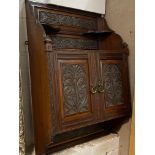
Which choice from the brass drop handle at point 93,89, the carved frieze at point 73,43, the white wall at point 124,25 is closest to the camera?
the brass drop handle at point 93,89

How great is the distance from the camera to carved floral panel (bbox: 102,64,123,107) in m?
1.70

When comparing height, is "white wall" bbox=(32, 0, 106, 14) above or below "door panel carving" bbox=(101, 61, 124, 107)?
above

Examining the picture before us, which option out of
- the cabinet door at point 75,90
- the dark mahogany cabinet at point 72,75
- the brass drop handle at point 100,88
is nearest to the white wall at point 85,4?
the dark mahogany cabinet at point 72,75

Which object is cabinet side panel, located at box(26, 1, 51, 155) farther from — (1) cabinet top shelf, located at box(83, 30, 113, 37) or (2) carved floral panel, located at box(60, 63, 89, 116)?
(1) cabinet top shelf, located at box(83, 30, 113, 37)

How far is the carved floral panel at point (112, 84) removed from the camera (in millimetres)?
1700

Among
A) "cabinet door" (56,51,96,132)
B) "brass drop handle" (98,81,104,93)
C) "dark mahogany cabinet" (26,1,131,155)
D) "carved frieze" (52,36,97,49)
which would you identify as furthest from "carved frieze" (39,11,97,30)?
"brass drop handle" (98,81,104,93)

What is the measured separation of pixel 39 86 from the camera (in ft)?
4.70

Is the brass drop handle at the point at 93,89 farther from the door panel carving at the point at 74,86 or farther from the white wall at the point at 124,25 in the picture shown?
the white wall at the point at 124,25

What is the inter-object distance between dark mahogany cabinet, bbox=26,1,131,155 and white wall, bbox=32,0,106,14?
0.04 metres

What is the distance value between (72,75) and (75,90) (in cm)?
10

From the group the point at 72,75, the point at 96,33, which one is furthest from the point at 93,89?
the point at 96,33
